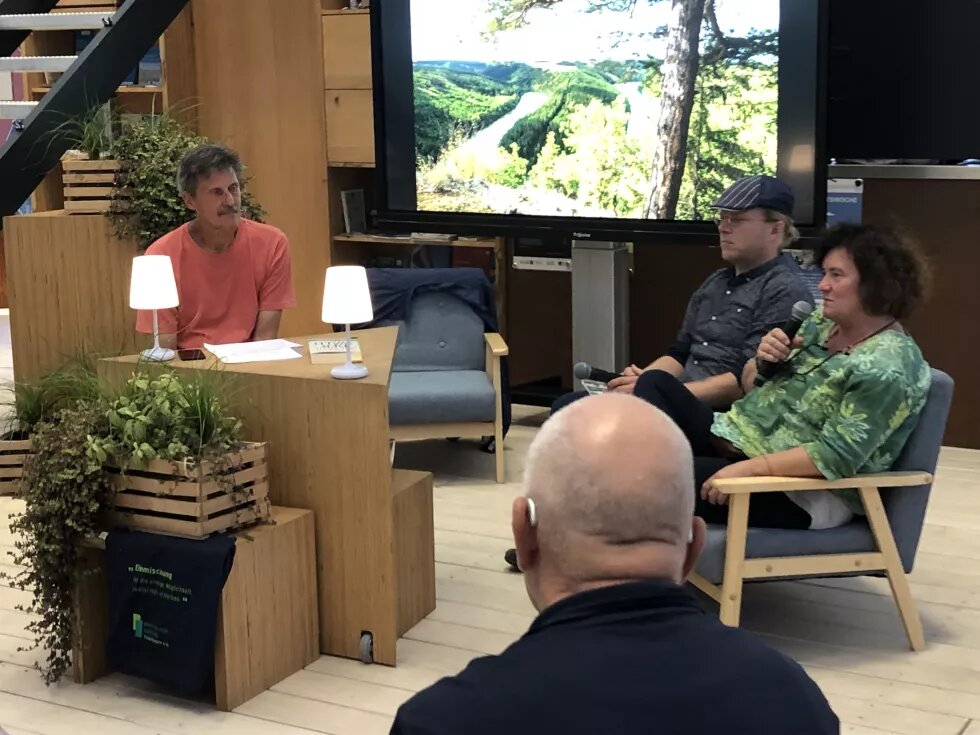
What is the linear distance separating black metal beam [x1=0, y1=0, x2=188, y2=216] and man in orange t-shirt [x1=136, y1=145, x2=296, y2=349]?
0.93 metres

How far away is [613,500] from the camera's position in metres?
1.38

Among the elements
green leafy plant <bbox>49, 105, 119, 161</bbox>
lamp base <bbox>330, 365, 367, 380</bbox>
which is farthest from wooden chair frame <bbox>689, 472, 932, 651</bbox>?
green leafy plant <bbox>49, 105, 119, 161</bbox>

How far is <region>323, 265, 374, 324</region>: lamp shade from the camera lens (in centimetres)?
365

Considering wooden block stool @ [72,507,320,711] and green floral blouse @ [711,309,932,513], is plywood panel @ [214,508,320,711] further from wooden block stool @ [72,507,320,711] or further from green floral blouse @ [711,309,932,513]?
green floral blouse @ [711,309,932,513]

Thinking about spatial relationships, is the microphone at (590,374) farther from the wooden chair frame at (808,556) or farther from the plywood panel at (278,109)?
the plywood panel at (278,109)

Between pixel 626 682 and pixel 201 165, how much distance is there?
3.43 metres

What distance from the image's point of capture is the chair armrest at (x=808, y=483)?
10.8ft

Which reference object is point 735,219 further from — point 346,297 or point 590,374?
point 346,297

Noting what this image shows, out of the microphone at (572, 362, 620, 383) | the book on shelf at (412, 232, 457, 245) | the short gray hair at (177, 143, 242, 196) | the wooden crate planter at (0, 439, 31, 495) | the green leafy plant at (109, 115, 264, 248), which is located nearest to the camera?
the microphone at (572, 362, 620, 383)

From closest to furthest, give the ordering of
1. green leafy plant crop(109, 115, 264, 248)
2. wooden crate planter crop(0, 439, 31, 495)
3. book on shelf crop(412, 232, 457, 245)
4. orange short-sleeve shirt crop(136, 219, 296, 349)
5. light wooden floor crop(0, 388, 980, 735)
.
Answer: light wooden floor crop(0, 388, 980, 735), orange short-sleeve shirt crop(136, 219, 296, 349), wooden crate planter crop(0, 439, 31, 495), green leafy plant crop(109, 115, 264, 248), book on shelf crop(412, 232, 457, 245)

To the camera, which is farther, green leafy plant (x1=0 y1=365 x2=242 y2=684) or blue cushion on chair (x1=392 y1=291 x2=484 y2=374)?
blue cushion on chair (x1=392 y1=291 x2=484 y2=374)

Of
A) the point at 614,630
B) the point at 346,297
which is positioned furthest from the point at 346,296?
the point at 614,630

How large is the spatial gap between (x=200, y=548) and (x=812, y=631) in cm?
175

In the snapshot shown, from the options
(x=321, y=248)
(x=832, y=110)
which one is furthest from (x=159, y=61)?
(x=832, y=110)
